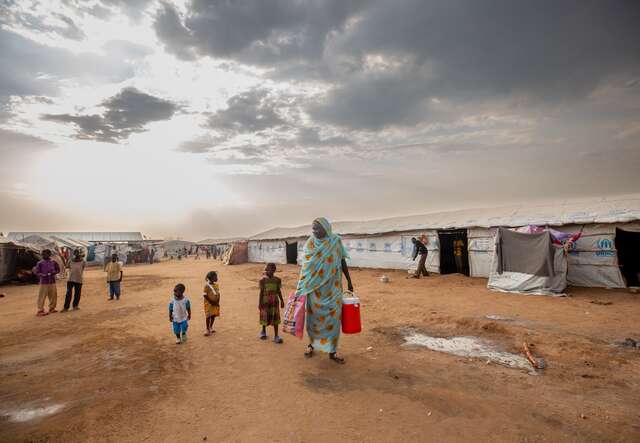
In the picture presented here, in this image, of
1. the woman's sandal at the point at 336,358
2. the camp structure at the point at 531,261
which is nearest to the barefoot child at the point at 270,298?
the woman's sandal at the point at 336,358

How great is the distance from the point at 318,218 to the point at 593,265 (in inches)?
424

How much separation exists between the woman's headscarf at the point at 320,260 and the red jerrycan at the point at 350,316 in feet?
1.47

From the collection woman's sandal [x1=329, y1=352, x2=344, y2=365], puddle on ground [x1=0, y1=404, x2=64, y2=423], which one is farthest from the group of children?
puddle on ground [x1=0, y1=404, x2=64, y2=423]

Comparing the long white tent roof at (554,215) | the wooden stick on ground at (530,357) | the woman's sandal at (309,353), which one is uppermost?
the long white tent roof at (554,215)

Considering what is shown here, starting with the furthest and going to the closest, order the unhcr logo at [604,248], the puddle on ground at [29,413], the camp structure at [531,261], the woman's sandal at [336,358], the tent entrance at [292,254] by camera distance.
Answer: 1. the tent entrance at [292,254]
2. the unhcr logo at [604,248]
3. the camp structure at [531,261]
4. the woman's sandal at [336,358]
5. the puddle on ground at [29,413]

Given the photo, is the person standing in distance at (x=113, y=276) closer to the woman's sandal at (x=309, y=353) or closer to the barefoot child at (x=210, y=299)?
the barefoot child at (x=210, y=299)

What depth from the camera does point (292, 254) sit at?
87.2ft

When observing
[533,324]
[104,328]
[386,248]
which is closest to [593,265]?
[533,324]

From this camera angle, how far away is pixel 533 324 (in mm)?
6445

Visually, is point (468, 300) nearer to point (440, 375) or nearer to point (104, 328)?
point (440, 375)

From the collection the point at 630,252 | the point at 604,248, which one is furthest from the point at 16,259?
the point at 630,252

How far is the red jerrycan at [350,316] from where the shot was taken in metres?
4.42

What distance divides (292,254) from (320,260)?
72.9 ft

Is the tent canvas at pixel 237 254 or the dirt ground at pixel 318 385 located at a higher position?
the tent canvas at pixel 237 254
